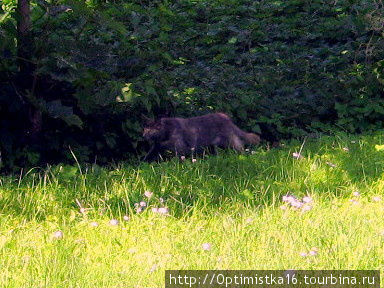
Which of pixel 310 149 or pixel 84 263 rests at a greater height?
pixel 310 149

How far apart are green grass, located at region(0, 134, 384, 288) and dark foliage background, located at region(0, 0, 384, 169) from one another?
0.82 m

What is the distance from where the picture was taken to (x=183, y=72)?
10.1m

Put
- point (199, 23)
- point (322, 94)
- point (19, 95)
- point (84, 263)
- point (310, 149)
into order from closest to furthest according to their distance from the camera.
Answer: point (84, 263)
point (19, 95)
point (310, 149)
point (322, 94)
point (199, 23)

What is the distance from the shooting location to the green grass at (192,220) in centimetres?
389

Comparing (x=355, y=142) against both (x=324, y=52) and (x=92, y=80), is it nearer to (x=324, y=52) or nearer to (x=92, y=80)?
(x=92, y=80)

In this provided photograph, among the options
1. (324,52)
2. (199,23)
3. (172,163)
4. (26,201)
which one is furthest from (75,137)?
(199,23)

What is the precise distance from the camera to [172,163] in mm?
6652

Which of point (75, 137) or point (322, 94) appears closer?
point (75, 137)

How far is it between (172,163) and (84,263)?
268cm

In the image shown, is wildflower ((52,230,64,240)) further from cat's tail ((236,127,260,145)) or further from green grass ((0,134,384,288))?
cat's tail ((236,127,260,145))

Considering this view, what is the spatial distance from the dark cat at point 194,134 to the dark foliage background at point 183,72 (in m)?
0.20


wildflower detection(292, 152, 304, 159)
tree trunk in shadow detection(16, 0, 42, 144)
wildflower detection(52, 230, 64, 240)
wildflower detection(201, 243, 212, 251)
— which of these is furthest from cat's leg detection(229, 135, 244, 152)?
wildflower detection(201, 243, 212, 251)

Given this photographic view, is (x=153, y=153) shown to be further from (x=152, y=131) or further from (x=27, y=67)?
(x=27, y=67)

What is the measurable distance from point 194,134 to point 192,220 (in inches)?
109
